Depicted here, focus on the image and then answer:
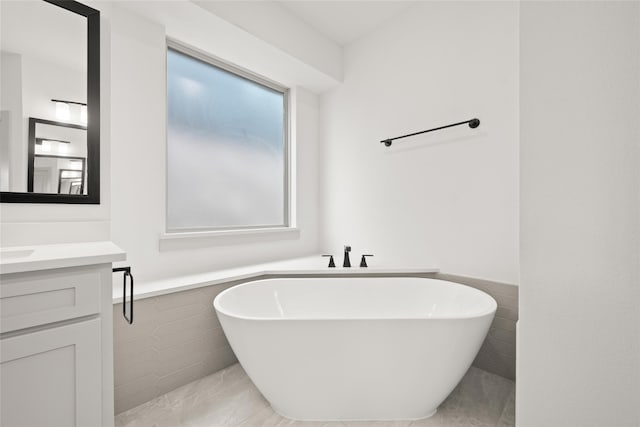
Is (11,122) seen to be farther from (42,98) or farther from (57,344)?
(57,344)

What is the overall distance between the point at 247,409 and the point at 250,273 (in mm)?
774

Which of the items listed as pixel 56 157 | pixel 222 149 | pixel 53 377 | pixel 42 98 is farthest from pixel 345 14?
pixel 53 377

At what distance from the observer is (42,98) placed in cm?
140

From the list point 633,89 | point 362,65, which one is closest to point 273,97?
point 362,65

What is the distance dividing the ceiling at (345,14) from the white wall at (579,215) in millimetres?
2239

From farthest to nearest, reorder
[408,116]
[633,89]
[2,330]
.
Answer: [408,116], [2,330], [633,89]

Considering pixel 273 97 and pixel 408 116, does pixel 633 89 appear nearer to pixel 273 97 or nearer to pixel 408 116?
pixel 408 116

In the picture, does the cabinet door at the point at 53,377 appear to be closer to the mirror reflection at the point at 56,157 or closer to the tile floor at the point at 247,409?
the tile floor at the point at 247,409

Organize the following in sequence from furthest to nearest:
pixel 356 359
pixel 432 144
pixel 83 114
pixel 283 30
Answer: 1. pixel 283 30
2. pixel 432 144
3. pixel 83 114
4. pixel 356 359

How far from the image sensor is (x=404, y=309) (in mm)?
1905

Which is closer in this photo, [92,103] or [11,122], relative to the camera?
[11,122]

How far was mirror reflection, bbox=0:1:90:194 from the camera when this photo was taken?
1.32m

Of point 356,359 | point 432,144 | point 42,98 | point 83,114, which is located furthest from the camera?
point 432,144

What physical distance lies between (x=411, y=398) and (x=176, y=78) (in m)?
2.41
